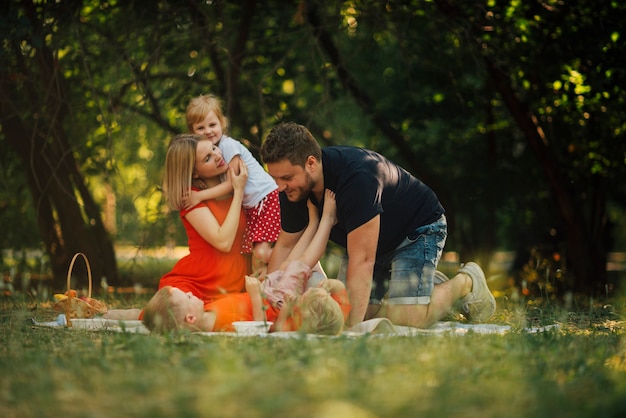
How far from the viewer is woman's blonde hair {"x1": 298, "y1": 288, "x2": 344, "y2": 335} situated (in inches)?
176

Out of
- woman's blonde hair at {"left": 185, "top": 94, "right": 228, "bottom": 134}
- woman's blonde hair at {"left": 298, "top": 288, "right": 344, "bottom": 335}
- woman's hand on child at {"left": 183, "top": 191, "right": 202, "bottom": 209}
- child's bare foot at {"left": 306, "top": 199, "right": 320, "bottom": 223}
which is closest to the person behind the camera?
woman's blonde hair at {"left": 298, "top": 288, "right": 344, "bottom": 335}

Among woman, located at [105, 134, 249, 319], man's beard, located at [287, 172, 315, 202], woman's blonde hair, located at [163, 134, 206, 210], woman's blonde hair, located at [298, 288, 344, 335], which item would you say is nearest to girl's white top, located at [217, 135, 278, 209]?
woman, located at [105, 134, 249, 319]

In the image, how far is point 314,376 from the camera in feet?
10.2

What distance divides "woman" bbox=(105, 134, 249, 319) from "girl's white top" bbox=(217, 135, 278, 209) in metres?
0.17

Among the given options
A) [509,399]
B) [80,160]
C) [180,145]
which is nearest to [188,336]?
[180,145]

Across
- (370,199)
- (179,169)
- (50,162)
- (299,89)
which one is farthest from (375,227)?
(299,89)

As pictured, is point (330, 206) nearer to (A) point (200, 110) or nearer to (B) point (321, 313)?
(B) point (321, 313)

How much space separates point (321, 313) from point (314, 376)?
1.39 metres

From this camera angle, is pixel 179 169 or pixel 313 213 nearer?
pixel 179 169

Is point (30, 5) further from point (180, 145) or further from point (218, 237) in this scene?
point (218, 237)

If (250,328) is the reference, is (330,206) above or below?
above

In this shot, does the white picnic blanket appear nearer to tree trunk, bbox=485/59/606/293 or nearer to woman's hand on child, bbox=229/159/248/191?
woman's hand on child, bbox=229/159/248/191

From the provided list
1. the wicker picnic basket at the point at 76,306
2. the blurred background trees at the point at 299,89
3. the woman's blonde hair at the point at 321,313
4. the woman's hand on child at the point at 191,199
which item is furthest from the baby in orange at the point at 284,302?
the blurred background trees at the point at 299,89

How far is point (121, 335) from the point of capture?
4.38 meters
